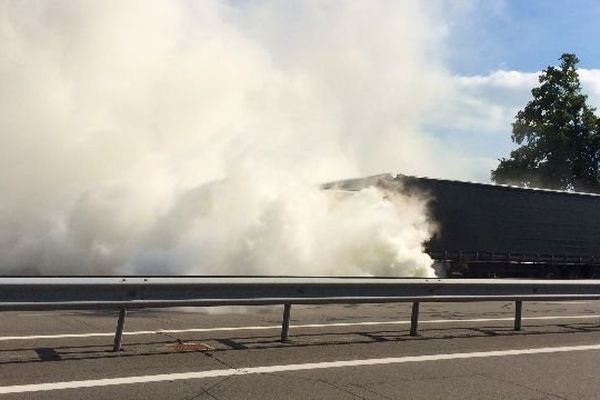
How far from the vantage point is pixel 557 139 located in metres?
41.8

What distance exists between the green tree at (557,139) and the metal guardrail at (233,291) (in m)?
36.1

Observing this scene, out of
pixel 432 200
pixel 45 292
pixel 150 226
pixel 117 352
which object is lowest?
pixel 117 352

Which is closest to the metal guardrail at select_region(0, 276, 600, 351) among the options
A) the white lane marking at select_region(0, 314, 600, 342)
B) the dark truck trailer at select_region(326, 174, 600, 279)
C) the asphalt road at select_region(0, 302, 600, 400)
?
the asphalt road at select_region(0, 302, 600, 400)

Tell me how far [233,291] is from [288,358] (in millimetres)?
945

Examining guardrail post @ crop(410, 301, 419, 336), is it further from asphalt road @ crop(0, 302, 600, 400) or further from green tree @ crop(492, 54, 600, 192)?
green tree @ crop(492, 54, 600, 192)

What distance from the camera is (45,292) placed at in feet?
18.8

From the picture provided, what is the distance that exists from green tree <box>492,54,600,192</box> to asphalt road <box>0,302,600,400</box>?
115ft

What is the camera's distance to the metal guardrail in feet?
18.7

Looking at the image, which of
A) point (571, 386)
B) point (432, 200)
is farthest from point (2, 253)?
point (571, 386)

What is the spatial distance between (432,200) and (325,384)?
12909 millimetres

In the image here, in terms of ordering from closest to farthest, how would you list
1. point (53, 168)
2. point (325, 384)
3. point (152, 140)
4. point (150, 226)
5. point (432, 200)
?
point (325, 384) → point (150, 226) → point (432, 200) → point (53, 168) → point (152, 140)

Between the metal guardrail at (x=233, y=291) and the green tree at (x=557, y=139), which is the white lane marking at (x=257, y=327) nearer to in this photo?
the metal guardrail at (x=233, y=291)

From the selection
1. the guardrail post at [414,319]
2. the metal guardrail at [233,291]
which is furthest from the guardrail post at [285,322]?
the guardrail post at [414,319]

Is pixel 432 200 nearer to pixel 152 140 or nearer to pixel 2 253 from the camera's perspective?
pixel 152 140
